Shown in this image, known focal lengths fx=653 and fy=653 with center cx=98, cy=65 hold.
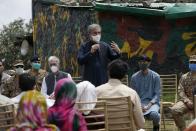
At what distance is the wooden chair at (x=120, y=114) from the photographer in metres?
7.41

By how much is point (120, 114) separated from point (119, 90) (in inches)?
12.2

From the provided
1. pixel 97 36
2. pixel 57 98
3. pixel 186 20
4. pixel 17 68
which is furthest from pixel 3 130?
pixel 186 20

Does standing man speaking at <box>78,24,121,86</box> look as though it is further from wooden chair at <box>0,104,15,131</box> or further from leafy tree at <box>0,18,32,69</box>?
leafy tree at <box>0,18,32,69</box>

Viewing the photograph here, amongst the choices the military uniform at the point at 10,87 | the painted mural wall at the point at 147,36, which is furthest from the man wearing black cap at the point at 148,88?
the painted mural wall at the point at 147,36

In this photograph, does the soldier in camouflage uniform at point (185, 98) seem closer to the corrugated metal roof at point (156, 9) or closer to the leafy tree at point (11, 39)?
the corrugated metal roof at point (156, 9)

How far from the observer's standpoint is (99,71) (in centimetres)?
999

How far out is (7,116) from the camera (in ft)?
23.2

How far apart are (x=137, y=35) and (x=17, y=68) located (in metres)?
5.99

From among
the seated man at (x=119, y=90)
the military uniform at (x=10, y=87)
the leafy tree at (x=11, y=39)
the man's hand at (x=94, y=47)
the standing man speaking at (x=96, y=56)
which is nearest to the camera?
the seated man at (x=119, y=90)

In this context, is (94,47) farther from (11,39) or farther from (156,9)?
(11,39)

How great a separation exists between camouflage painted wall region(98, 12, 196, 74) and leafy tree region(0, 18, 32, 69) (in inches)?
679

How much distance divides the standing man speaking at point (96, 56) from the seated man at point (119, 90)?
203cm

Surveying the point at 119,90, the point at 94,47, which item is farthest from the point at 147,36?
the point at 119,90

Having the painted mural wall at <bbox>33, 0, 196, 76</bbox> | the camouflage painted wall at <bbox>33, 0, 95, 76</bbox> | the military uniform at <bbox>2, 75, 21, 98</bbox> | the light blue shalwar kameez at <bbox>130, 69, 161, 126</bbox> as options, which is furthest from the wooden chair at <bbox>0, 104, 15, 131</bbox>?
the camouflage painted wall at <bbox>33, 0, 95, 76</bbox>
